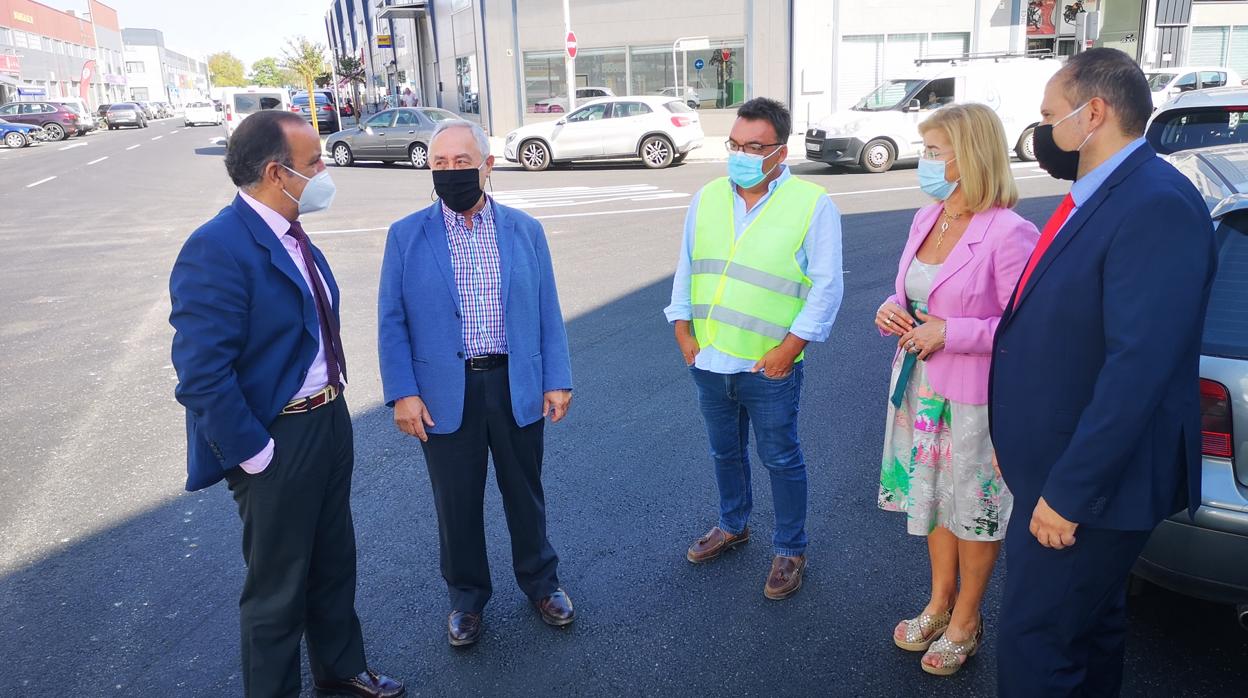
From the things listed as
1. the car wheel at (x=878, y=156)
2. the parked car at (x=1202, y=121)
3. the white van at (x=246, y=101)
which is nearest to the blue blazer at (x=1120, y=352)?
the parked car at (x=1202, y=121)

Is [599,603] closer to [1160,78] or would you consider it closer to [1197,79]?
[1197,79]

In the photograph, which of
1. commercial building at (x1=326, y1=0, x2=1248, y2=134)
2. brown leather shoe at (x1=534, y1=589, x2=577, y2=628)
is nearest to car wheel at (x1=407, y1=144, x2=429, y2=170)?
commercial building at (x1=326, y1=0, x2=1248, y2=134)

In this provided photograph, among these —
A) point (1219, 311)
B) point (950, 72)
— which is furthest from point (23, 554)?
point (950, 72)

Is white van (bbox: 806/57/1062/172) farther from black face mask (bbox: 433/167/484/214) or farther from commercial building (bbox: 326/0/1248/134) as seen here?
black face mask (bbox: 433/167/484/214)

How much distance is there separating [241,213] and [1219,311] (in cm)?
309

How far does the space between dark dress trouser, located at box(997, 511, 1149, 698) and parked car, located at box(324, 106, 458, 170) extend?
20.6m

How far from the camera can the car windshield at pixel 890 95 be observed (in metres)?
18.0

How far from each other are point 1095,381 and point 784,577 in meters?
1.73

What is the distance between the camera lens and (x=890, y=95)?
18344 mm

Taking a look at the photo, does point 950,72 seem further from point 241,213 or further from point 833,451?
point 241,213

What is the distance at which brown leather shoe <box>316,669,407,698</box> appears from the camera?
298 centimetres

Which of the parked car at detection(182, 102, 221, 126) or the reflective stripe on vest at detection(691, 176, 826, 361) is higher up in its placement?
the parked car at detection(182, 102, 221, 126)

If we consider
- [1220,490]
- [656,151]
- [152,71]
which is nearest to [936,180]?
[1220,490]

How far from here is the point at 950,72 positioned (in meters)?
18.0
